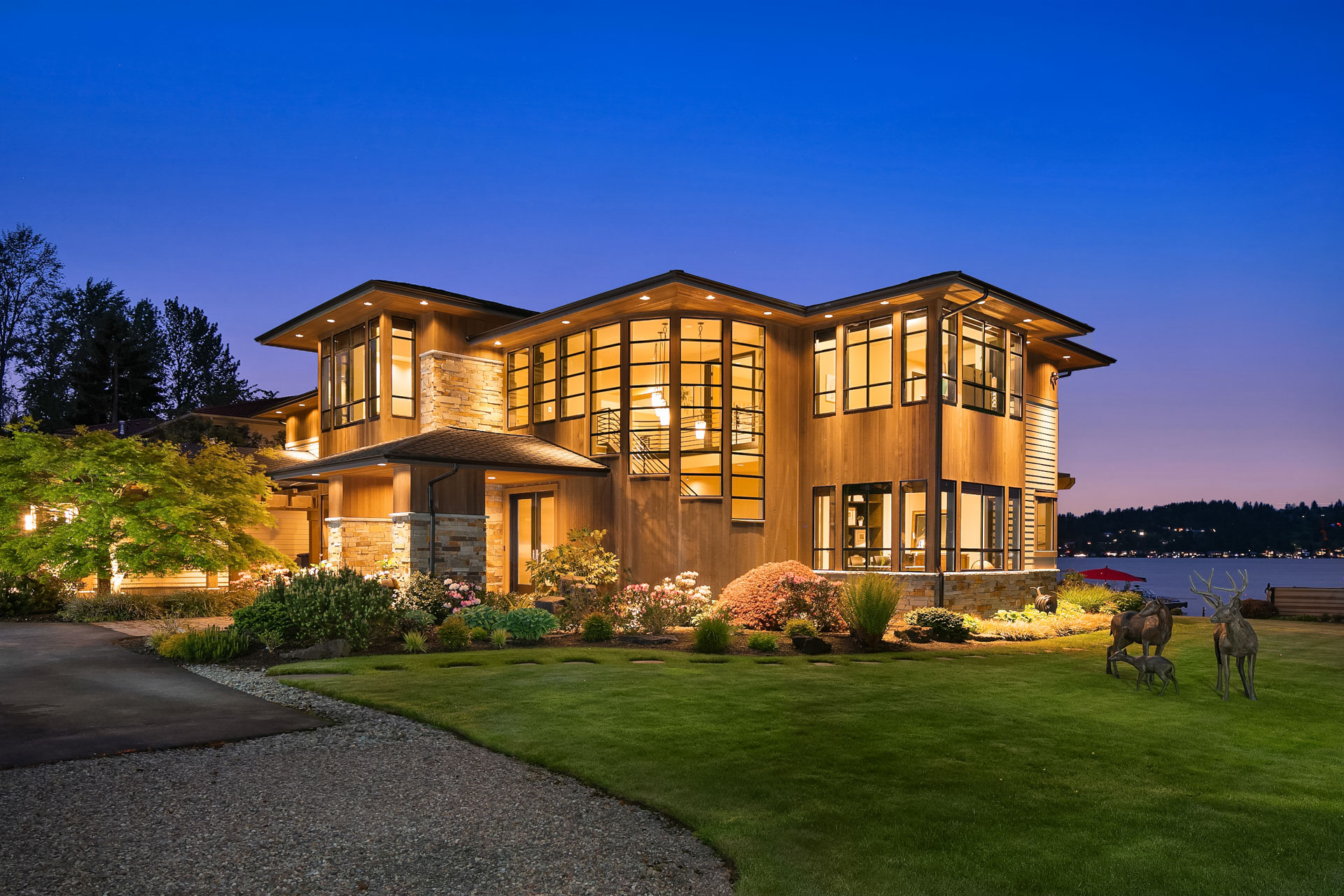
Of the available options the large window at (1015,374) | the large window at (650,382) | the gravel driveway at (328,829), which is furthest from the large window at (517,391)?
the gravel driveway at (328,829)

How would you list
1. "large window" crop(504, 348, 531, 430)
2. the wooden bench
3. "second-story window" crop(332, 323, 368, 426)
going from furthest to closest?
the wooden bench → "large window" crop(504, 348, 531, 430) → "second-story window" crop(332, 323, 368, 426)

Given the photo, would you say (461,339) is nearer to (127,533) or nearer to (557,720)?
(127,533)

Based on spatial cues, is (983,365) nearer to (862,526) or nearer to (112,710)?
(862,526)

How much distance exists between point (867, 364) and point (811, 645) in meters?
7.73

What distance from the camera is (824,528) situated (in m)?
19.4

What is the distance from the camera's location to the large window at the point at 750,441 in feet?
61.2

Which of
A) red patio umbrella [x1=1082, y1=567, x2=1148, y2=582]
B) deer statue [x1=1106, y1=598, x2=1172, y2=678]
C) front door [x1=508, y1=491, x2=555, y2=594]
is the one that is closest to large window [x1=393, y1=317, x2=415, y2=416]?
front door [x1=508, y1=491, x2=555, y2=594]

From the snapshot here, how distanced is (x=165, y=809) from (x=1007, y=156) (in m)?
117

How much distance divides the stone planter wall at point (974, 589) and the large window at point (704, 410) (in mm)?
3268

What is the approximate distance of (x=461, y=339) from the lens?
68.6 ft

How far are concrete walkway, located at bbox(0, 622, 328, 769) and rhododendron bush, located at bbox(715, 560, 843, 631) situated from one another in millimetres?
8412

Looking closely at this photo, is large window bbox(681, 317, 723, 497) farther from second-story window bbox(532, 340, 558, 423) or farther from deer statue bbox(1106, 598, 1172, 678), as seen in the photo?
deer statue bbox(1106, 598, 1172, 678)

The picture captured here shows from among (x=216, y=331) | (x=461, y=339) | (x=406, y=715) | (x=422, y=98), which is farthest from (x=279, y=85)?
(x=406, y=715)

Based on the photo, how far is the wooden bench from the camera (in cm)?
2199
